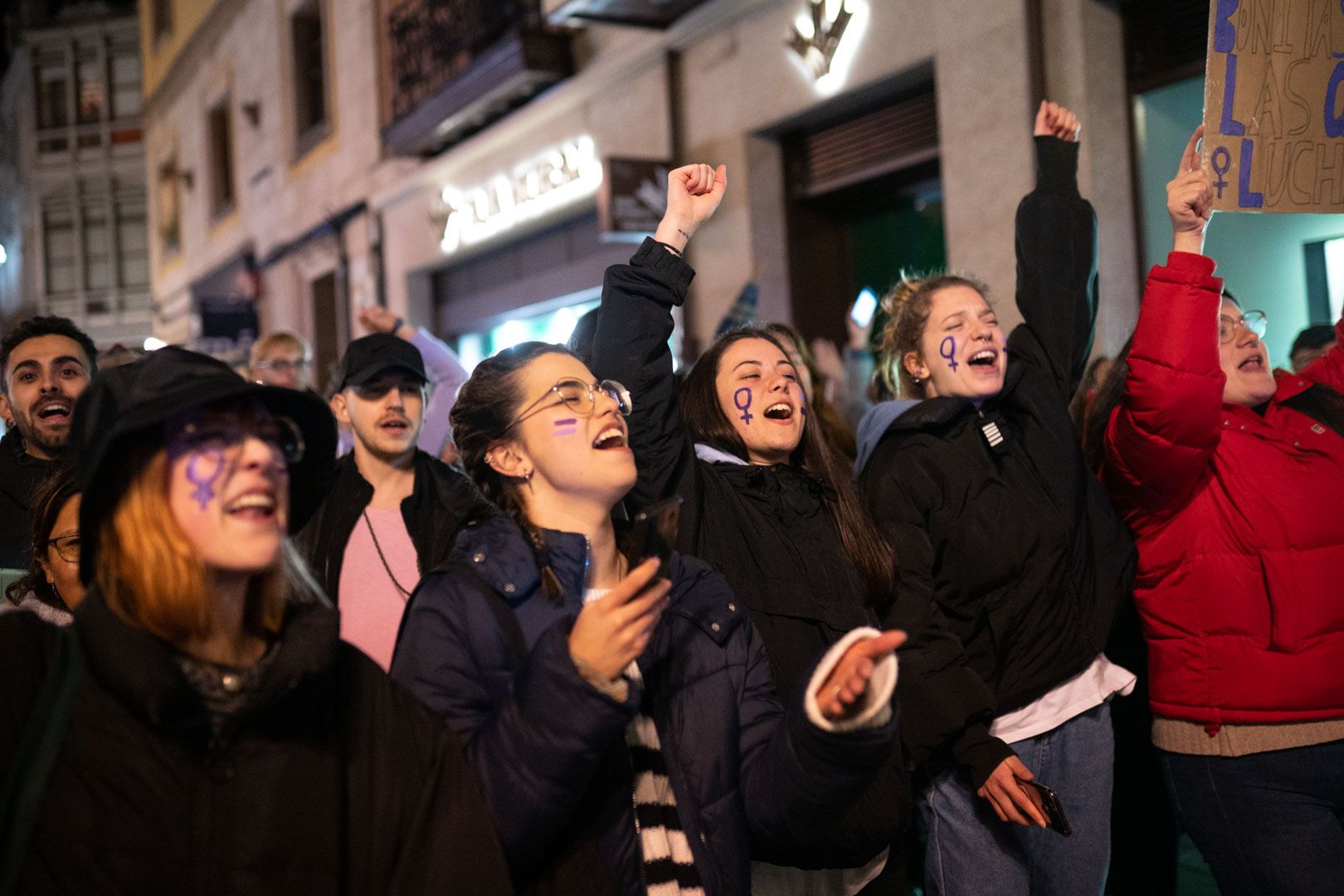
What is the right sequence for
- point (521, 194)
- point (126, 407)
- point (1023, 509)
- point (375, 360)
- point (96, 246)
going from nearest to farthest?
point (126, 407) → point (1023, 509) → point (375, 360) → point (521, 194) → point (96, 246)

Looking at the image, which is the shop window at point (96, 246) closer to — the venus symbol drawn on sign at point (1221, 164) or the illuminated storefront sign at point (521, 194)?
the illuminated storefront sign at point (521, 194)

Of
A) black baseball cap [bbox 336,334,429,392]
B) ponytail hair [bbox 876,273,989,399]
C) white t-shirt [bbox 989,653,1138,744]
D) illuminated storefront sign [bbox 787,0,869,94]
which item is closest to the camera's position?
white t-shirt [bbox 989,653,1138,744]

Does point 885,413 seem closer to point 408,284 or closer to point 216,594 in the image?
point 216,594

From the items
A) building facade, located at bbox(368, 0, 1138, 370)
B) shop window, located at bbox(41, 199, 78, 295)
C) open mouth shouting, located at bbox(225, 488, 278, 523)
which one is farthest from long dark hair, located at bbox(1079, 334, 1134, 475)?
shop window, located at bbox(41, 199, 78, 295)

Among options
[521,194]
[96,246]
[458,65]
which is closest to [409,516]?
[521,194]

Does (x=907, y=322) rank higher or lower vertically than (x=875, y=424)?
higher

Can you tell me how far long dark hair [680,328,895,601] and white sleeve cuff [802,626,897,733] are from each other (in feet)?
3.28

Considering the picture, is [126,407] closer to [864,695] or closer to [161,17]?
[864,695]

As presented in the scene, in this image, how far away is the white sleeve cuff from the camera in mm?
2047

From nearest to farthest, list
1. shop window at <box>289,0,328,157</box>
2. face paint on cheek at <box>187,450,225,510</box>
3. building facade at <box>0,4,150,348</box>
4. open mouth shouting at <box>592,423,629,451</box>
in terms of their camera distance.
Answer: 1. face paint on cheek at <box>187,450,225,510</box>
2. open mouth shouting at <box>592,423,629,451</box>
3. shop window at <box>289,0,328,157</box>
4. building facade at <box>0,4,150,348</box>

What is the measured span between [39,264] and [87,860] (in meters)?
42.0

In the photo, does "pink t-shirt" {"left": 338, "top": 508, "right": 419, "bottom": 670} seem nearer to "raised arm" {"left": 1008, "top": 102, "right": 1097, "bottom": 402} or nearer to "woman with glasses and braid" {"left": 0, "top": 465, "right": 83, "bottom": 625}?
"woman with glasses and braid" {"left": 0, "top": 465, "right": 83, "bottom": 625}

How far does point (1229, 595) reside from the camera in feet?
10.3

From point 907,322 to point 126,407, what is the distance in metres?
2.56
